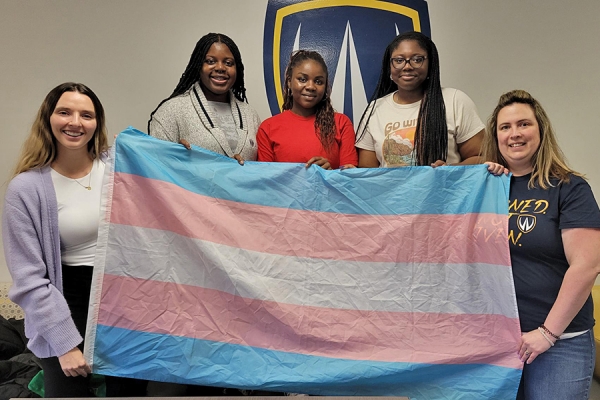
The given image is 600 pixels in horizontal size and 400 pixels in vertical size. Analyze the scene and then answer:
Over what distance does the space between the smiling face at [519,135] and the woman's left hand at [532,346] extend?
1.78 feet

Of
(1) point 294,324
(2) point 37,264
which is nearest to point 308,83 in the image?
(1) point 294,324

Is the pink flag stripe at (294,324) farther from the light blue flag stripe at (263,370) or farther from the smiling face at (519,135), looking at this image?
the smiling face at (519,135)

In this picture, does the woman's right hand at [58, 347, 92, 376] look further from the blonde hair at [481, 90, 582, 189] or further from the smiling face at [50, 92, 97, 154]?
the blonde hair at [481, 90, 582, 189]

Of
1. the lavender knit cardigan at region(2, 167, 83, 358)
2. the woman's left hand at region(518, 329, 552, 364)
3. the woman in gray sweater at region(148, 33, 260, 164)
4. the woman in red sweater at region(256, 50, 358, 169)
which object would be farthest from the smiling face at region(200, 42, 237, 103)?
the woman's left hand at region(518, 329, 552, 364)

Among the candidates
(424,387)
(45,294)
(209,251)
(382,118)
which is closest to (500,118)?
(382,118)

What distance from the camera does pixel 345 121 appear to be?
220 cm

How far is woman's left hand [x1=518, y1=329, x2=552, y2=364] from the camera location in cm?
153

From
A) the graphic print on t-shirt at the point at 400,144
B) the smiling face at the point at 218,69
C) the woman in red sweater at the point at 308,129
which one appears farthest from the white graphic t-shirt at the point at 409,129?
the smiling face at the point at 218,69

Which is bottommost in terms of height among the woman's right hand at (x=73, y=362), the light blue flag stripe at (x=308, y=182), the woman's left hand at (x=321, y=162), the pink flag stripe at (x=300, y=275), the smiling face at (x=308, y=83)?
the woman's right hand at (x=73, y=362)

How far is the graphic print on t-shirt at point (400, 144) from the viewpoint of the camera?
2061 mm

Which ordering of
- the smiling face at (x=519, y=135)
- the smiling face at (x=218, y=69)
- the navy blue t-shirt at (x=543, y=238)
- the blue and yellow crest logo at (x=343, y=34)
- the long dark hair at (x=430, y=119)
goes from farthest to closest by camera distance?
the blue and yellow crest logo at (x=343, y=34) → the smiling face at (x=218, y=69) → the long dark hair at (x=430, y=119) → the smiling face at (x=519, y=135) → the navy blue t-shirt at (x=543, y=238)

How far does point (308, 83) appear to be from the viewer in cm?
212

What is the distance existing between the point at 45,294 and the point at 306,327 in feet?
2.87

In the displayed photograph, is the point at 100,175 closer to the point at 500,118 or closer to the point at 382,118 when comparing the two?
the point at 382,118
